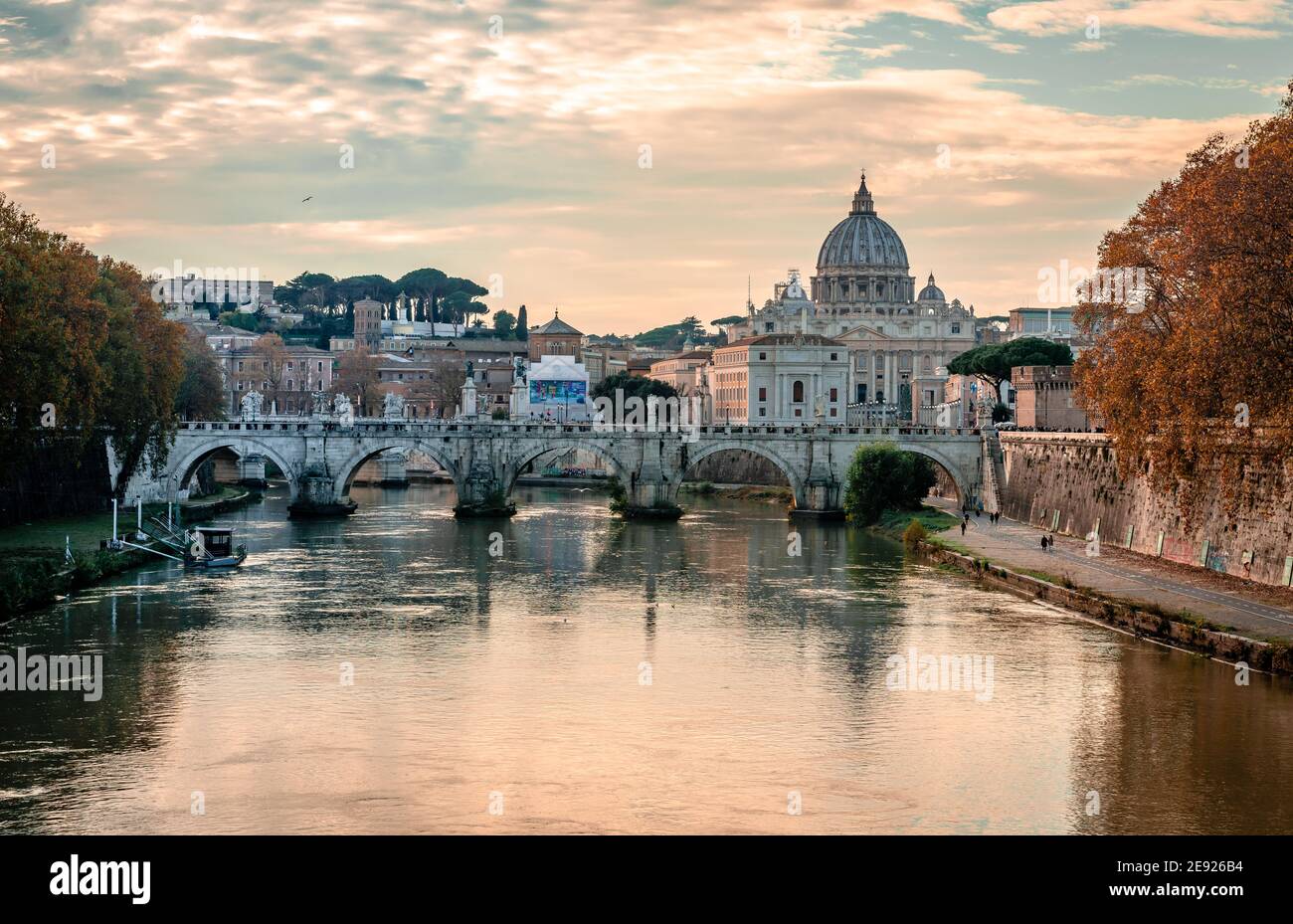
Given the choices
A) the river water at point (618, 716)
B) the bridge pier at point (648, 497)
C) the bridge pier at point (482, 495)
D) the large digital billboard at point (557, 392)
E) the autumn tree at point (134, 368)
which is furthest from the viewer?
the large digital billboard at point (557, 392)

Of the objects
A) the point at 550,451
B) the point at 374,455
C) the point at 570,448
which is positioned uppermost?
the point at 570,448

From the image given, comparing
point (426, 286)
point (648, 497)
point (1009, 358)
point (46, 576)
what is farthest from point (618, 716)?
point (426, 286)

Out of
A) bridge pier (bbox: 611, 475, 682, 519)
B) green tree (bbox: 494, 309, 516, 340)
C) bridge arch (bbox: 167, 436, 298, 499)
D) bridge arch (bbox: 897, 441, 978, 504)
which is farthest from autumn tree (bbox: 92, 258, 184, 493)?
green tree (bbox: 494, 309, 516, 340)

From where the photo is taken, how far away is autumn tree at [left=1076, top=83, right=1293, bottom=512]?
2762 cm

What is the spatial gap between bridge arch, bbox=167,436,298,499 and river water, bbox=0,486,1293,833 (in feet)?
67.5

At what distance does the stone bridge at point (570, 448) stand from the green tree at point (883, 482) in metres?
4.37

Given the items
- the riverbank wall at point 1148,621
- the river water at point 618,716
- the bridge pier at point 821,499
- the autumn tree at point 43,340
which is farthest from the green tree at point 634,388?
the river water at point 618,716

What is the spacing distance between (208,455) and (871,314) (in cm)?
8690

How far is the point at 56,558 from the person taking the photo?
1474 inches

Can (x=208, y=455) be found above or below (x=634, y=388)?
below

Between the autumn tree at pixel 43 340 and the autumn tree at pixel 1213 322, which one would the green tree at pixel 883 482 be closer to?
the autumn tree at pixel 1213 322

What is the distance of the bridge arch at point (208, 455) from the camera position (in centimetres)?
5859

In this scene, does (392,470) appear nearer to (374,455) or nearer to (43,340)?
(374,455)
